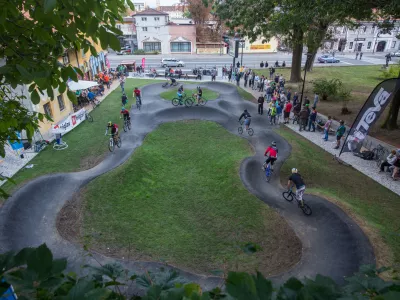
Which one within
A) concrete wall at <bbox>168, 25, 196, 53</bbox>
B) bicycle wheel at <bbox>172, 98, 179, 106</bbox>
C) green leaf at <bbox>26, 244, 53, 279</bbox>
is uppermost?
concrete wall at <bbox>168, 25, 196, 53</bbox>

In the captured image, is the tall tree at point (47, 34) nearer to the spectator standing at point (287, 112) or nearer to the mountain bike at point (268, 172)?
the mountain bike at point (268, 172)

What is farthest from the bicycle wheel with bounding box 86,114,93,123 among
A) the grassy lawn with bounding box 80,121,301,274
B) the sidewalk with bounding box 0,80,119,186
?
the grassy lawn with bounding box 80,121,301,274

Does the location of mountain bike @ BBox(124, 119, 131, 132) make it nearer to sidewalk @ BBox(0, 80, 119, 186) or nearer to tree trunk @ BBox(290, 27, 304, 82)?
sidewalk @ BBox(0, 80, 119, 186)

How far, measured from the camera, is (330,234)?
34.3 feet

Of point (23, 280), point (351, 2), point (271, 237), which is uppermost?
point (351, 2)

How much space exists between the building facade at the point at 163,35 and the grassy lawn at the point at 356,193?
153 feet

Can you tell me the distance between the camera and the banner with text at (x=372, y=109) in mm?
12812

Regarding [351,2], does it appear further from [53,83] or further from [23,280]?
[23,280]

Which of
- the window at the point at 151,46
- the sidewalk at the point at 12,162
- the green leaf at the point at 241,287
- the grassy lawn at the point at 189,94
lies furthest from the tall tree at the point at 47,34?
the window at the point at 151,46

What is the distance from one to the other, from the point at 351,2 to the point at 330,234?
11820mm

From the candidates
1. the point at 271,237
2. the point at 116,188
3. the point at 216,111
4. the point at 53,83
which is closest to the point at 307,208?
the point at 271,237

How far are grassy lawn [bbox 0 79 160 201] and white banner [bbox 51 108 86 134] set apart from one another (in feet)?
1.18

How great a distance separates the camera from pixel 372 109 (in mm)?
13305

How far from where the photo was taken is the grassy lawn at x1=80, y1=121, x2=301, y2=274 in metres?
9.80
